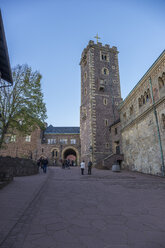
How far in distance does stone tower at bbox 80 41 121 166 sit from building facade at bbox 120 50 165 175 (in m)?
6.91

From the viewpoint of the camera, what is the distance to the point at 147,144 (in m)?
15.4

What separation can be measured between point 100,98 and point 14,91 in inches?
667

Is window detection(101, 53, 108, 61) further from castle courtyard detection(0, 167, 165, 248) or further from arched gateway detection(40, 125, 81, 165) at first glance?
castle courtyard detection(0, 167, 165, 248)

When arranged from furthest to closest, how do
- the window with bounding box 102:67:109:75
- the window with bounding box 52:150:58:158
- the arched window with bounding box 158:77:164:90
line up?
the window with bounding box 52:150:58:158
the window with bounding box 102:67:109:75
the arched window with bounding box 158:77:164:90

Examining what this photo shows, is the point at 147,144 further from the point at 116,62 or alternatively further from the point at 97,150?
the point at 116,62

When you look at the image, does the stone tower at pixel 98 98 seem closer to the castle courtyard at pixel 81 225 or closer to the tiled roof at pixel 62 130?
the tiled roof at pixel 62 130

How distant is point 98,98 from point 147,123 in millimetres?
15031

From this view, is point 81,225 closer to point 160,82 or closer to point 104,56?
point 160,82

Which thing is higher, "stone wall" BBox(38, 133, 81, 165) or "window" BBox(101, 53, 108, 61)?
"window" BBox(101, 53, 108, 61)

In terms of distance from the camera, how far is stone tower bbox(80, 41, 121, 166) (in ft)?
89.2

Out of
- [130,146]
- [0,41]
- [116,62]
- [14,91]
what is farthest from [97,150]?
[0,41]

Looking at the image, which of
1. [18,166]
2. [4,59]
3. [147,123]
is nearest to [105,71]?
[147,123]

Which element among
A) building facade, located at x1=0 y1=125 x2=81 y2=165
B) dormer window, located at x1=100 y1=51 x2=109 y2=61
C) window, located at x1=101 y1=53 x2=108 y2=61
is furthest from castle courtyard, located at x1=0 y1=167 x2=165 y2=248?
building facade, located at x1=0 y1=125 x2=81 y2=165

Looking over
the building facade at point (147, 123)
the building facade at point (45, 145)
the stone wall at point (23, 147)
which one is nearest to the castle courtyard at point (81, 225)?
the building facade at point (147, 123)
